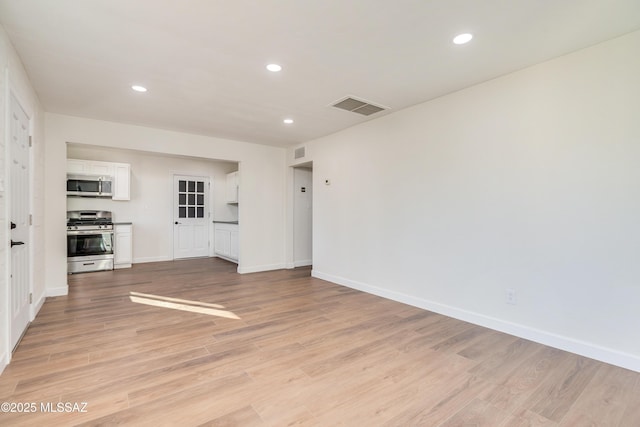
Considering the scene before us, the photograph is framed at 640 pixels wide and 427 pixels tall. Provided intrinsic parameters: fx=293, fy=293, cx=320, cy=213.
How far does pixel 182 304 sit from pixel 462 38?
3950 mm

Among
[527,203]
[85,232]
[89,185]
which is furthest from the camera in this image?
[89,185]

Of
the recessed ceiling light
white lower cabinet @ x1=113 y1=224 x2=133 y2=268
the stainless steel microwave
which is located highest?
the recessed ceiling light

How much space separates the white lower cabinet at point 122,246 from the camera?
19.4 ft

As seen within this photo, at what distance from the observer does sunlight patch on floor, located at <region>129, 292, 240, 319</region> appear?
3.33m

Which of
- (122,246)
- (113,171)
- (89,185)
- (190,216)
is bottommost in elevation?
(122,246)

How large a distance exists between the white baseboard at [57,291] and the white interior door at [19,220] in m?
1.20

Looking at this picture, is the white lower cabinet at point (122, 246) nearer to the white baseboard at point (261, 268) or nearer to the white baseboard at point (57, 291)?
the white baseboard at point (57, 291)

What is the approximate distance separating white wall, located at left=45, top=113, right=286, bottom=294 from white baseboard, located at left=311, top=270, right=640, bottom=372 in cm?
266

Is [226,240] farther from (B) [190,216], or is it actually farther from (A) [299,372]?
(A) [299,372]

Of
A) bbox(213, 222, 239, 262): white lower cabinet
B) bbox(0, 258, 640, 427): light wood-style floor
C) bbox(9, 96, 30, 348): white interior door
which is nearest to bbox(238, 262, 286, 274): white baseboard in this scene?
bbox(213, 222, 239, 262): white lower cabinet

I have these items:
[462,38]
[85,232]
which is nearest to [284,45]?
[462,38]

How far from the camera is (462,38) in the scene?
2203mm

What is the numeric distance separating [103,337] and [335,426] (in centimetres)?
230

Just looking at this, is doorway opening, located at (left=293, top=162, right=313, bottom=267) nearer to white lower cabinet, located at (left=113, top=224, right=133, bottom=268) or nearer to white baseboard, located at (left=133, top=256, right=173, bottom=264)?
white baseboard, located at (left=133, top=256, right=173, bottom=264)
